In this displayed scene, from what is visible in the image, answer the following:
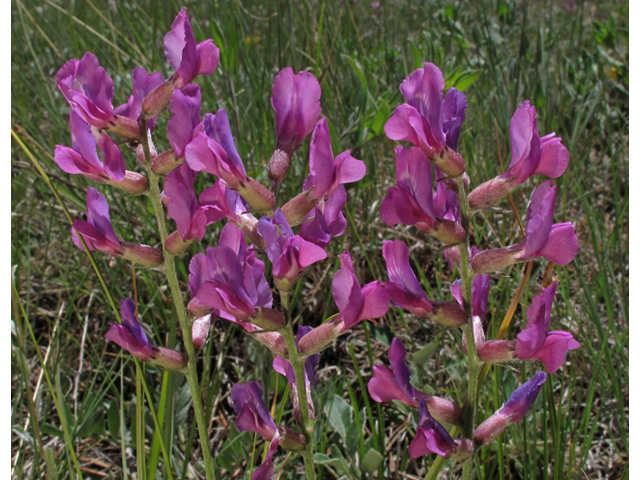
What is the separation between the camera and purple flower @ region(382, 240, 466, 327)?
0.87m

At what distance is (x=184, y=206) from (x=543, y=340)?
58 cm

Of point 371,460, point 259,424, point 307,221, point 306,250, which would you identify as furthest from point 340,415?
point 306,250

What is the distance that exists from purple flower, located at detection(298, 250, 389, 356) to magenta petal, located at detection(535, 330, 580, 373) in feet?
0.78

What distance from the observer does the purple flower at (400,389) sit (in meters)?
0.93

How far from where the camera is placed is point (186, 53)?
0.96m

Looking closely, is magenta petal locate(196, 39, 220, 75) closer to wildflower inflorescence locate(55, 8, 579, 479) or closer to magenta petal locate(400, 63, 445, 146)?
wildflower inflorescence locate(55, 8, 579, 479)

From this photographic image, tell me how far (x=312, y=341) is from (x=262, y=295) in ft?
0.35

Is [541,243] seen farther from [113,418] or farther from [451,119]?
[113,418]

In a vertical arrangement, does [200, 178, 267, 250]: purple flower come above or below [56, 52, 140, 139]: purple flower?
below

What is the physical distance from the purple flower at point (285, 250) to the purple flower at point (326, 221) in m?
0.07

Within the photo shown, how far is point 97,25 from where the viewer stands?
4629 mm

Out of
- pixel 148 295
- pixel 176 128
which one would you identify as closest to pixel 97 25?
pixel 148 295

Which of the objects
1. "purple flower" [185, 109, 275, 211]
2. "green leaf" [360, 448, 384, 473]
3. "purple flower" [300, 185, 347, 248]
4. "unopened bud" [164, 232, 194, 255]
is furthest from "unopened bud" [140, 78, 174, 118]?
"green leaf" [360, 448, 384, 473]

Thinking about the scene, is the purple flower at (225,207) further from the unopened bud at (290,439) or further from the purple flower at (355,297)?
the unopened bud at (290,439)
